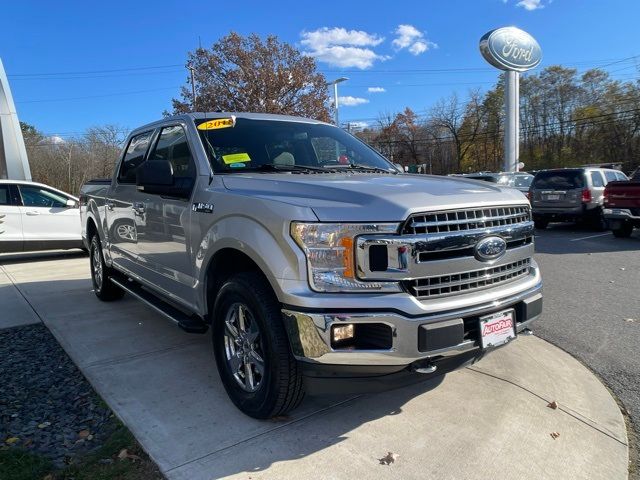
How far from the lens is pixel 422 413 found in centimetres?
325

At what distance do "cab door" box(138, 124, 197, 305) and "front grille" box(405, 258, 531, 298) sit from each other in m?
1.82

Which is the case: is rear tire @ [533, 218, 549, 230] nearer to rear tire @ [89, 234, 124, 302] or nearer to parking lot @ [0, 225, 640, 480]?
parking lot @ [0, 225, 640, 480]

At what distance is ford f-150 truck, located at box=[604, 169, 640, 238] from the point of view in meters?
11.2

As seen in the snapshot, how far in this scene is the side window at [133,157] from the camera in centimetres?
501

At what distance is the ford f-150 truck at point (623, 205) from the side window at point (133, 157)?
10.7m

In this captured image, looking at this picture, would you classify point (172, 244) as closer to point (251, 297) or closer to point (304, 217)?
point (251, 297)

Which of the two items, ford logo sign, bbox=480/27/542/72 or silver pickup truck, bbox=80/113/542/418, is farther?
ford logo sign, bbox=480/27/542/72

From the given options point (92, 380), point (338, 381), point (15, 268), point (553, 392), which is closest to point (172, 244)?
point (92, 380)

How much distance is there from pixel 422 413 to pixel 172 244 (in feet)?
7.55

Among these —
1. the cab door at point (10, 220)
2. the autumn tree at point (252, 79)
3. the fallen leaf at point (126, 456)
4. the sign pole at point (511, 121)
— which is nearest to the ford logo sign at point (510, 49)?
the sign pole at point (511, 121)

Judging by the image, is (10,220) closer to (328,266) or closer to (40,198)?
(40,198)

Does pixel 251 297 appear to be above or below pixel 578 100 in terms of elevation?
below

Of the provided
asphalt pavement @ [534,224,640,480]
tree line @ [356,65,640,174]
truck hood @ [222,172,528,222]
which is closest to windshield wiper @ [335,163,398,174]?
truck hood @ [222,172,528,222]

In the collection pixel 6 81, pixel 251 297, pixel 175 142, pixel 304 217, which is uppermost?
pixel 6 81
